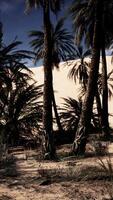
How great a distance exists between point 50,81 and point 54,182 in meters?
6.66

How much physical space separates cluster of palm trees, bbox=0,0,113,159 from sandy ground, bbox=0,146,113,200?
296 cm

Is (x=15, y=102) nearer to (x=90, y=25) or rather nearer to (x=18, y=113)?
(x=18, y=113)

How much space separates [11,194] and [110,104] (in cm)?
5321

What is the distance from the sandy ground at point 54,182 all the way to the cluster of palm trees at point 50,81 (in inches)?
117

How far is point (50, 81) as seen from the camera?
55.7 ft

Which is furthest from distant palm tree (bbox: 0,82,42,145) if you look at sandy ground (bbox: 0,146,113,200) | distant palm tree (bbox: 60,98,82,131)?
sandy ground (bbox: 0,146,113,200)

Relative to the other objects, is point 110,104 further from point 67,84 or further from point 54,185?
point 54,185

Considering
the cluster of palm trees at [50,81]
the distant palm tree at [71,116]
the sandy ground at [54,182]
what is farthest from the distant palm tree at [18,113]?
the sandy ground at [54,182]

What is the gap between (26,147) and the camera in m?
20.6

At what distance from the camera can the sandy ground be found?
955 centimetres

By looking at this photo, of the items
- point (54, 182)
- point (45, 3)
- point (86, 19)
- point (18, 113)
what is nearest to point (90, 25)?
point (86, 19)

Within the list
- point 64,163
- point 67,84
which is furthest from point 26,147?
point 67,84

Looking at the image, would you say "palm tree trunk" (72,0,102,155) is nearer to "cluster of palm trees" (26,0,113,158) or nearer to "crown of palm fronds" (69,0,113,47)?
"cluster of palm trees" (26,0,113,158)

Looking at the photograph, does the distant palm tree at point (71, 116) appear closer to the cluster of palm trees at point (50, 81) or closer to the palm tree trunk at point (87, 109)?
the cluster of palm trees at point (50, 81)
